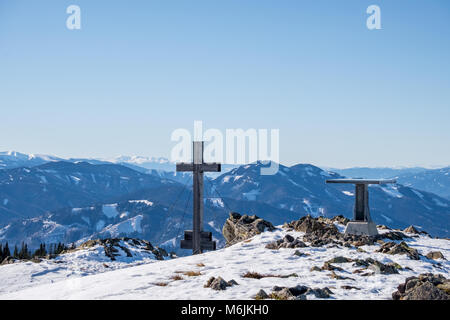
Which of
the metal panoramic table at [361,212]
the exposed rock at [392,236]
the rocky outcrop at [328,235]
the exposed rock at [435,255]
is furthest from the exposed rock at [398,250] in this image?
the metal panoramic table at [361,212]

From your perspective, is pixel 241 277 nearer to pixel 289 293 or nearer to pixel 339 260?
pixel 289 293

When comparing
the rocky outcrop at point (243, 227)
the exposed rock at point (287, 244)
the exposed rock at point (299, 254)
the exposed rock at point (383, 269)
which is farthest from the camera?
the rocky outcrop at point (243, 227)

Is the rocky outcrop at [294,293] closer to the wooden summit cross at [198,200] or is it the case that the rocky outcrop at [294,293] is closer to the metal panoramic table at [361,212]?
the wooden summit cross at [198,200]

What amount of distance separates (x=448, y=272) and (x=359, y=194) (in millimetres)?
7451

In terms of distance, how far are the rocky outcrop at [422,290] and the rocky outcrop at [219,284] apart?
3719mm

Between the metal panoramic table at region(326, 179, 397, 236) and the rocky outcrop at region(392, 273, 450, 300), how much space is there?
9.17m

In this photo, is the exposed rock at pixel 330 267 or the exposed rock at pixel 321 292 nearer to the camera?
the exposed rock at pixel 321 292

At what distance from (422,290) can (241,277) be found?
4.53 m

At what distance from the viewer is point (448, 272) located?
14.5 m

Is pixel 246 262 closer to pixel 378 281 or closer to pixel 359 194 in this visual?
pixel 378 281

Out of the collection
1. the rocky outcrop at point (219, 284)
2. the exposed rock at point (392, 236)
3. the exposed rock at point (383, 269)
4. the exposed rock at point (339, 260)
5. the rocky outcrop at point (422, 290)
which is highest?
the rocky outcrop at point (422, 290)

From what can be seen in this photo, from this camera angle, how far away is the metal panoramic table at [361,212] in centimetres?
2034

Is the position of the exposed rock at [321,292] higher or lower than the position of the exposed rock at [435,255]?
higher
